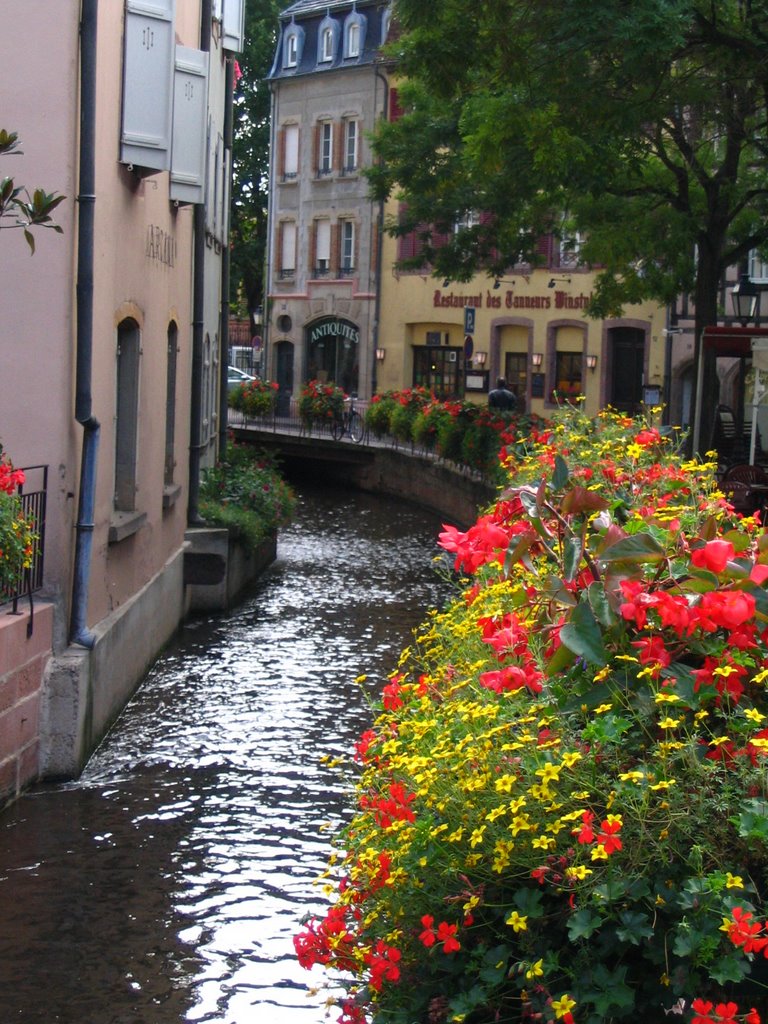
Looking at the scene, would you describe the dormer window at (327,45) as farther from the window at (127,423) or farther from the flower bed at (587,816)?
the flower bed at (587,816)

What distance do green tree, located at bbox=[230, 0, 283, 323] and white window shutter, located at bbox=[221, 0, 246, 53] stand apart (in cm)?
3073

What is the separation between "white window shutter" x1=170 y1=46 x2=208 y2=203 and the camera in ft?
39.8

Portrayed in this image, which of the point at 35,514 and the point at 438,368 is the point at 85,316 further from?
the point at 438,368

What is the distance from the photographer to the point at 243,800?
28.1ft

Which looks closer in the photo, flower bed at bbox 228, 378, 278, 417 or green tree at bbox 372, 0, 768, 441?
green tree at bbox 372, 0, 768, 441

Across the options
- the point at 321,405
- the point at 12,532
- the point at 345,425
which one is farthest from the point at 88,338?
the point at 321,405

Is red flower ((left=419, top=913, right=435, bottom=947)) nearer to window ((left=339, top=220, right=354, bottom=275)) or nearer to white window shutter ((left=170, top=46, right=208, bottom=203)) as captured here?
white window shutter ((left=170, top=46, right=208, bottom=203))

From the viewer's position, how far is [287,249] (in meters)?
49.1

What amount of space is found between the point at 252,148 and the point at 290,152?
593cm

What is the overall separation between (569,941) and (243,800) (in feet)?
18.3

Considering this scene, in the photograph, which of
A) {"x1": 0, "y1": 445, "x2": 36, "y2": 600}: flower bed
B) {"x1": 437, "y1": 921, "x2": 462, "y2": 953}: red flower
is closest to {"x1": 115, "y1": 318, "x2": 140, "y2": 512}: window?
{"x1": 0, "y1": 445, "x2": 36, "y2": 600}: flower bed

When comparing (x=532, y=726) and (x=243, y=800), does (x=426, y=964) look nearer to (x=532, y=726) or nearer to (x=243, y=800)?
(x=532, y=726)

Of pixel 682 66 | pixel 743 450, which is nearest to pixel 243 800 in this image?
pixel 682 66

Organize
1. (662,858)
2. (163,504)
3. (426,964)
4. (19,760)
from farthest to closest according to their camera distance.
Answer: (163,504)
(19,760)
(426,964)
(662,858)
